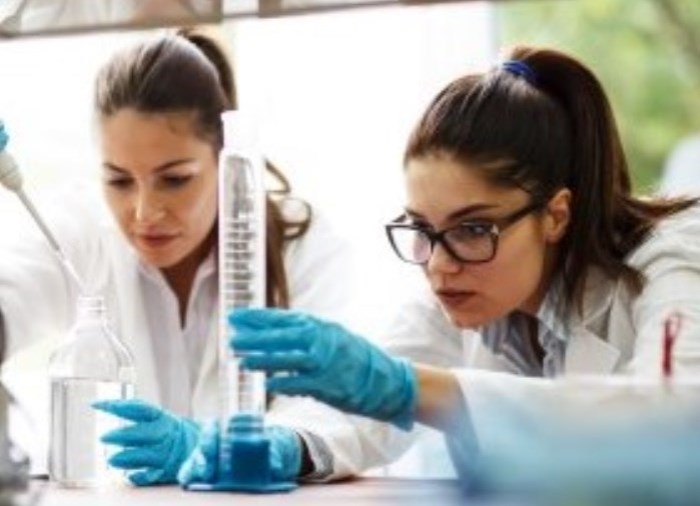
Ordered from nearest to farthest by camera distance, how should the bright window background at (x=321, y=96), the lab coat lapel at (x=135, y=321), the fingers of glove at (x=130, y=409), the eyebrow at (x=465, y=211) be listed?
1. the fingers of glove at (x=130, y=409)
2. the eyebrow at (x=465, y=211)
3. the lab coat lapel at (x=135, y=321)
4. the bright window background at (x=321, y=96)

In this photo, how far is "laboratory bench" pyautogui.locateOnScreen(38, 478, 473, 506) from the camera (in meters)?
1.52

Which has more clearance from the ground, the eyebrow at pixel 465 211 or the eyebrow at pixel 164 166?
the eyebrow at pixel 164 166

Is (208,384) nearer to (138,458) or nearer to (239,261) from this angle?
(138,458)

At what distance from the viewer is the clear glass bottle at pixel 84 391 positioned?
5.80 ft

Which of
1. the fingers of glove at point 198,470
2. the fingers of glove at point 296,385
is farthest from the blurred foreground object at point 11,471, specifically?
the fingers of glove at point 296,385

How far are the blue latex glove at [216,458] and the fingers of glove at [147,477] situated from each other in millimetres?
38

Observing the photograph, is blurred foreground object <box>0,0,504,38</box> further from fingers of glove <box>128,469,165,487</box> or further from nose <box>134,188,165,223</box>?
fingers of glove <box>128,469,165,487</box>

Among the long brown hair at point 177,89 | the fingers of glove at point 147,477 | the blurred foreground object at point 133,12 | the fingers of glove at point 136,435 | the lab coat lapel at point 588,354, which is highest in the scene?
the blurred foreground object at point 133,12

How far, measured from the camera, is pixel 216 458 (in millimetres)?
1639

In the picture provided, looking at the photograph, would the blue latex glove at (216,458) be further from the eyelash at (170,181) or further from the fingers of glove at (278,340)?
the eyelash at (170,181)

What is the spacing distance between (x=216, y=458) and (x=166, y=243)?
730mm

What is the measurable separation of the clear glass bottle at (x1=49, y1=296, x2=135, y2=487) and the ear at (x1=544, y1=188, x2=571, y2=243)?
603 millimetres

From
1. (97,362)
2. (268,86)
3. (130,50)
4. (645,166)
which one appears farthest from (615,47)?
(97,362)

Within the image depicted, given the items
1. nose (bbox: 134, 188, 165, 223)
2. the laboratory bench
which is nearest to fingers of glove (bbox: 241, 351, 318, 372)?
the laboratory bench
